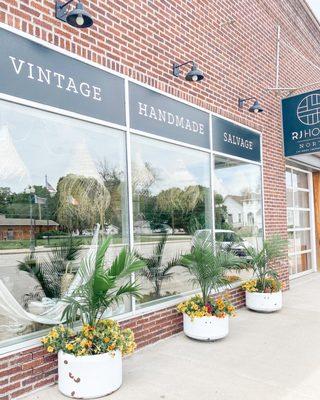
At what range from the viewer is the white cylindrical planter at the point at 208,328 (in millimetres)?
4598

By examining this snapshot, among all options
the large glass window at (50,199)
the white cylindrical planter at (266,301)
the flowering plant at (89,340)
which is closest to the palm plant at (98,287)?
the flowering plant at (89,340)

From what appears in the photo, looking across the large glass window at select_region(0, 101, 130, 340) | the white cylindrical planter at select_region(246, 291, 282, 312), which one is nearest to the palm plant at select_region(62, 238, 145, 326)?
the large glass window at select_region(0, 101, 130, 340)

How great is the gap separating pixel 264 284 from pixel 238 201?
58.6 inches

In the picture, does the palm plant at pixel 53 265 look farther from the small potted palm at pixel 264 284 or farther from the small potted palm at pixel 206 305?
the small potted palm at pixel 264 284

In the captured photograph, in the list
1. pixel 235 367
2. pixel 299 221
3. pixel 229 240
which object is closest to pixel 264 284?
pixel 229 240

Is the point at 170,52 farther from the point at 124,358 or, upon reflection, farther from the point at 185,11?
the point at 124,358

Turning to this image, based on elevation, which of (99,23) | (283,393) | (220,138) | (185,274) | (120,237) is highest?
(99,23)

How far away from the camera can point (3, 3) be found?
3.33m

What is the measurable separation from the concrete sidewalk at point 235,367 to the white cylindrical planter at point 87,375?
128 millimetres

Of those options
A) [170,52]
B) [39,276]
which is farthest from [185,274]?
[170,52]

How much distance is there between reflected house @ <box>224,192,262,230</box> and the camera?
261 inches

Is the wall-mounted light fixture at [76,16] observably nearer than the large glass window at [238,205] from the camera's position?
Yes

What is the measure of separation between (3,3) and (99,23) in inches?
45.6

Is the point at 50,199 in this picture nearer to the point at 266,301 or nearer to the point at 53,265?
the point at 53,265
